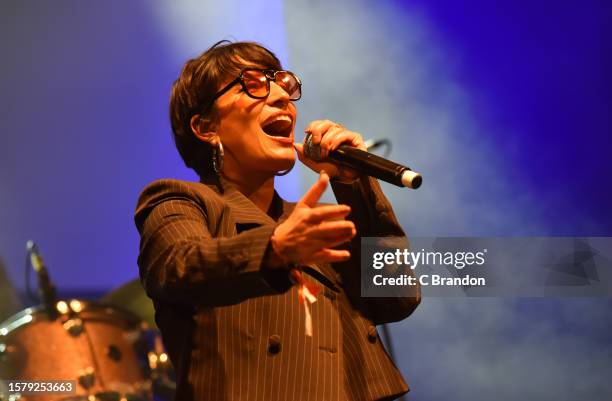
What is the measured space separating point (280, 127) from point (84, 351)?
751 millimetres

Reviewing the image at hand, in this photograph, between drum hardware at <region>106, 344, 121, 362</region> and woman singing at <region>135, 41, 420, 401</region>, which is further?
drum hardware at <region>106, 344, 121, 362</region>

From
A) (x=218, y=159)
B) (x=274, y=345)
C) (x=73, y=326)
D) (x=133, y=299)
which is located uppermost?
(x=218, y=159)

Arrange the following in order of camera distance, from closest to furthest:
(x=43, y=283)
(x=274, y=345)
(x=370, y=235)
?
(x=274, y=345), (x=370, y=235), (x=43, y=283)

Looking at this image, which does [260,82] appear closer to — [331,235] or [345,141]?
[345,141]

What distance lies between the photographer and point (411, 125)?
8.34 feet

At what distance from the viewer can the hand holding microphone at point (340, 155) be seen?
1369 mm

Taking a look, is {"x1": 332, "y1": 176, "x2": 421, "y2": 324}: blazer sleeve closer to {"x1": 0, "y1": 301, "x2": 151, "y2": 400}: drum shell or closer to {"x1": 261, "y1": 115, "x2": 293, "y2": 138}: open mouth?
{"x1": 261, "y1": 115, "x2": 293, "y2": 138}: open mouth

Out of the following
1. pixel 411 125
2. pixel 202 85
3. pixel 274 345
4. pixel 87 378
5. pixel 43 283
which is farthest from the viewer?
pixel 411 125

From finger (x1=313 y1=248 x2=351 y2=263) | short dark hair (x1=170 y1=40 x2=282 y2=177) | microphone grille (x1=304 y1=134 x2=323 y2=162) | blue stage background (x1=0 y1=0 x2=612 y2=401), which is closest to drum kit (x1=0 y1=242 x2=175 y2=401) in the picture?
blue stage background (x1=0 y1=0 x2=612 y2=401)

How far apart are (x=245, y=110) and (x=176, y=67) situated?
93 centimetres

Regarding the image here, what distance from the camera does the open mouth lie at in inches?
64.6

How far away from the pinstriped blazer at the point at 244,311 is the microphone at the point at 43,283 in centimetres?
65

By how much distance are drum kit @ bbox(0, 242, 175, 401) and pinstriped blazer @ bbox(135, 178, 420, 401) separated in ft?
1.88

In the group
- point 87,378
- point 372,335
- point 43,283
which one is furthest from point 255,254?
point 43,283
